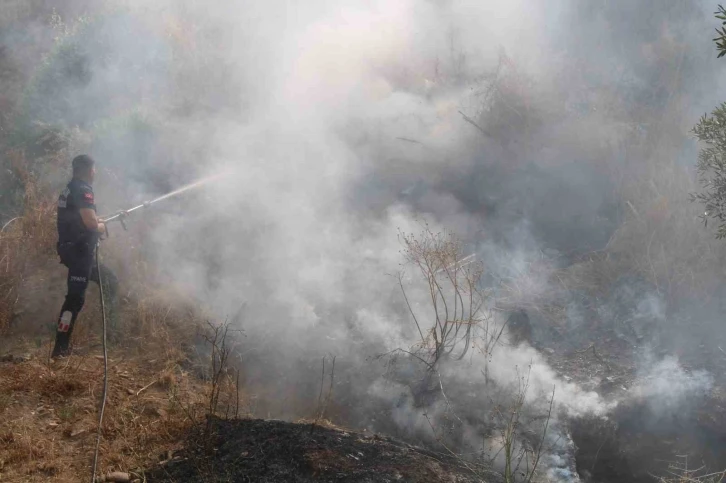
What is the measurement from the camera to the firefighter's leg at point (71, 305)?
4430 millimetres

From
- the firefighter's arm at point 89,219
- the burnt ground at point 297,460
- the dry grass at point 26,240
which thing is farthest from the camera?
the dry grass at point 26,240

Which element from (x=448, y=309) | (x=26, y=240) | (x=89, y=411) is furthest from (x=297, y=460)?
(x=26, y=240)

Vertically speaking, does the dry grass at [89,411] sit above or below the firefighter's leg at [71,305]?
below

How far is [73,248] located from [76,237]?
0.09 meters

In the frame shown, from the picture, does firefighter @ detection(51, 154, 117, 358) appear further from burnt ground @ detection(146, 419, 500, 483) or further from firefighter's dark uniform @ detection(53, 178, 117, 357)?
burnt ground @ detection(146, 419, 500, 483)

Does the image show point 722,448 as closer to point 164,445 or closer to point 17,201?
point 164,445

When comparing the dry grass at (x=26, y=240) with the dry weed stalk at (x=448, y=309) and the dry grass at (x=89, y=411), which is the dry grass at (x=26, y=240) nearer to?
the dry grass at (x=89, y=411)

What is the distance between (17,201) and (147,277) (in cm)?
202

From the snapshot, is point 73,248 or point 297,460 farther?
point 73,248

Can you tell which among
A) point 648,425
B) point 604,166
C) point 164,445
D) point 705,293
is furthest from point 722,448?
point 164,445

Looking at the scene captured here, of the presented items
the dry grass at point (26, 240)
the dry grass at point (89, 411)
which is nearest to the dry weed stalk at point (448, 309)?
the dry grass at point (89, 411)

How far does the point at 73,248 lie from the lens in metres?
4.50

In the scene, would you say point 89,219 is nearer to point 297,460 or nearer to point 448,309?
point 297,460

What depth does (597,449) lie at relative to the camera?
453 cm
